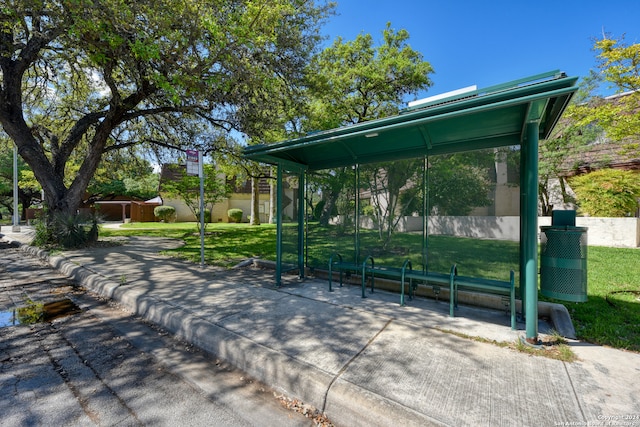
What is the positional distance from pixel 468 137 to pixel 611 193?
10818mm

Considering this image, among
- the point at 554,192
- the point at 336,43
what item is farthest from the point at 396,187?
the point at 554,192

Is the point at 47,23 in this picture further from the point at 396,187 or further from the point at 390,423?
the point at 390,423

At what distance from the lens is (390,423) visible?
205 centimetres

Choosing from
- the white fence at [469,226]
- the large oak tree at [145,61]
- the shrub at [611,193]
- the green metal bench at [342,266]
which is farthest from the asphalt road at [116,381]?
the shrub at [611,193]

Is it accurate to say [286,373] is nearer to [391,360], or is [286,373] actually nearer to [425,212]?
[391,360]

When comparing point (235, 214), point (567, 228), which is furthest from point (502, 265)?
point (235, 214)

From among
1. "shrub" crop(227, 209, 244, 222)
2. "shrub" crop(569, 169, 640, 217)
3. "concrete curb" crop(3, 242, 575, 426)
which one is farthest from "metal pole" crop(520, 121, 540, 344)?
"shrub" crop(227, 209, 244, 222)

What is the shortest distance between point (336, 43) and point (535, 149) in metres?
14.2

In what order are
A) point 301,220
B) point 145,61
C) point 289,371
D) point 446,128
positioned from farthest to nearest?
point 145,61 < point 301,220 < point 446,128 < point 289,371

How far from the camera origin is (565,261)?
3391 millimetres

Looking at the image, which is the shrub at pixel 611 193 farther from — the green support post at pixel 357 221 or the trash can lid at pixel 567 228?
the green support post at pixel 357 221

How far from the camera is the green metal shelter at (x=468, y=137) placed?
9.26ft

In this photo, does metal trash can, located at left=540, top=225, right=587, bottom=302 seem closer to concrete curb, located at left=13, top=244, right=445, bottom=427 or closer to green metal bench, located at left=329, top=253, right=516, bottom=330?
green metal bench, located at left=329, top=253, right=516, bottom=330

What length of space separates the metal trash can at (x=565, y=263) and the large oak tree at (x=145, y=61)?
21.2 ft
